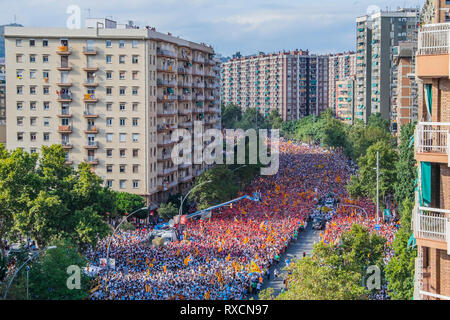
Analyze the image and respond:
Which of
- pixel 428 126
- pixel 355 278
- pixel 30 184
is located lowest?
pixel 355 278

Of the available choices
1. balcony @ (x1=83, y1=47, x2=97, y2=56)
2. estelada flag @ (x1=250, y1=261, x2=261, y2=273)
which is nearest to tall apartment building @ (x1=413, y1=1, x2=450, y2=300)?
estelada flag @ (x1=250, y1=261, x2=261, y2=273)

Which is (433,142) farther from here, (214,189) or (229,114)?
(229,114)

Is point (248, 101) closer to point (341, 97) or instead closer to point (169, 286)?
point (341, 97)

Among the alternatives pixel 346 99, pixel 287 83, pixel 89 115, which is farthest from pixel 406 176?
pixel 287 83

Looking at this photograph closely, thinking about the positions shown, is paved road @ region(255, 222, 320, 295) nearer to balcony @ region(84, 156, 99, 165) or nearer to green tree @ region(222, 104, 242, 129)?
balcony @ region(84, 156, 99, 165)
